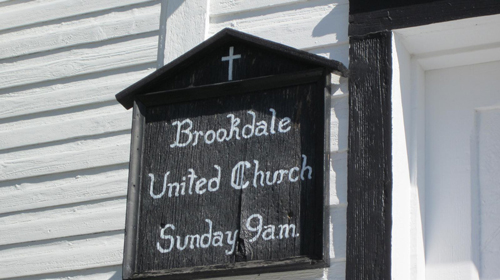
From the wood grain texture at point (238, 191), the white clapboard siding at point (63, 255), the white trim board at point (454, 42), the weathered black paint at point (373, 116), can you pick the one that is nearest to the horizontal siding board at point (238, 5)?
the weathered black paint at point (373, 116)

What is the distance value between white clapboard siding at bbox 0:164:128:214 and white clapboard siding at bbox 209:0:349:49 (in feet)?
2.96

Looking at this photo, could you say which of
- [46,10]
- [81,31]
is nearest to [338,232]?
[81,31]

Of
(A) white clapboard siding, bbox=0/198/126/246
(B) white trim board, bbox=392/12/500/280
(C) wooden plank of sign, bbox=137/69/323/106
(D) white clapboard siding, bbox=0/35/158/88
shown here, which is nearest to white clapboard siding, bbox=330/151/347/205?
(B) white trim board, bbox=392/12/500/280

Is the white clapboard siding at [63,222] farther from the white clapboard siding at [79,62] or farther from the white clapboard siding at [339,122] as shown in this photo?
the white clapboard siding at [339,122]

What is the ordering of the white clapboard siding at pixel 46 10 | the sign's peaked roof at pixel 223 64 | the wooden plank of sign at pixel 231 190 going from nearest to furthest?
the wooden plank of sign at pixel 231 190
the sign's peaked roof at pixel 223 64
the white clapboard siding at pixel 46 10

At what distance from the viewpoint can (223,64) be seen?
4.36 meters

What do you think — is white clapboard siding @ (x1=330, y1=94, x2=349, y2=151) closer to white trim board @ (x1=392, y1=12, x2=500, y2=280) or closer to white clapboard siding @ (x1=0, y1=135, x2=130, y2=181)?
white trim board @ (x1=392, y1=12, x2=500, y2=280)

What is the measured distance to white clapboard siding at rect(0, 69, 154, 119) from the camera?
484cm

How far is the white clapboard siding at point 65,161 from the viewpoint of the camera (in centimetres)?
471

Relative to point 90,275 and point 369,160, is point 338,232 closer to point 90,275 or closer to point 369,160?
point 369,160

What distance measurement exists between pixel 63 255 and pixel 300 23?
1.54 meters

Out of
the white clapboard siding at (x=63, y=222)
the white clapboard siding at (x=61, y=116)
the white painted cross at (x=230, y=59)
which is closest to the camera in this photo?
the white painted cross at (x=230, y=59)

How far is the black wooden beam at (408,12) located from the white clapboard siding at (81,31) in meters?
1.12

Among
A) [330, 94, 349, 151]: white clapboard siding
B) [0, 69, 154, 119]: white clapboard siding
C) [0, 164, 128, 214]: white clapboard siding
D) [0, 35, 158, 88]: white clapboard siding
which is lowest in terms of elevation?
[0, 164, 128, 214]: white clapboard siding
